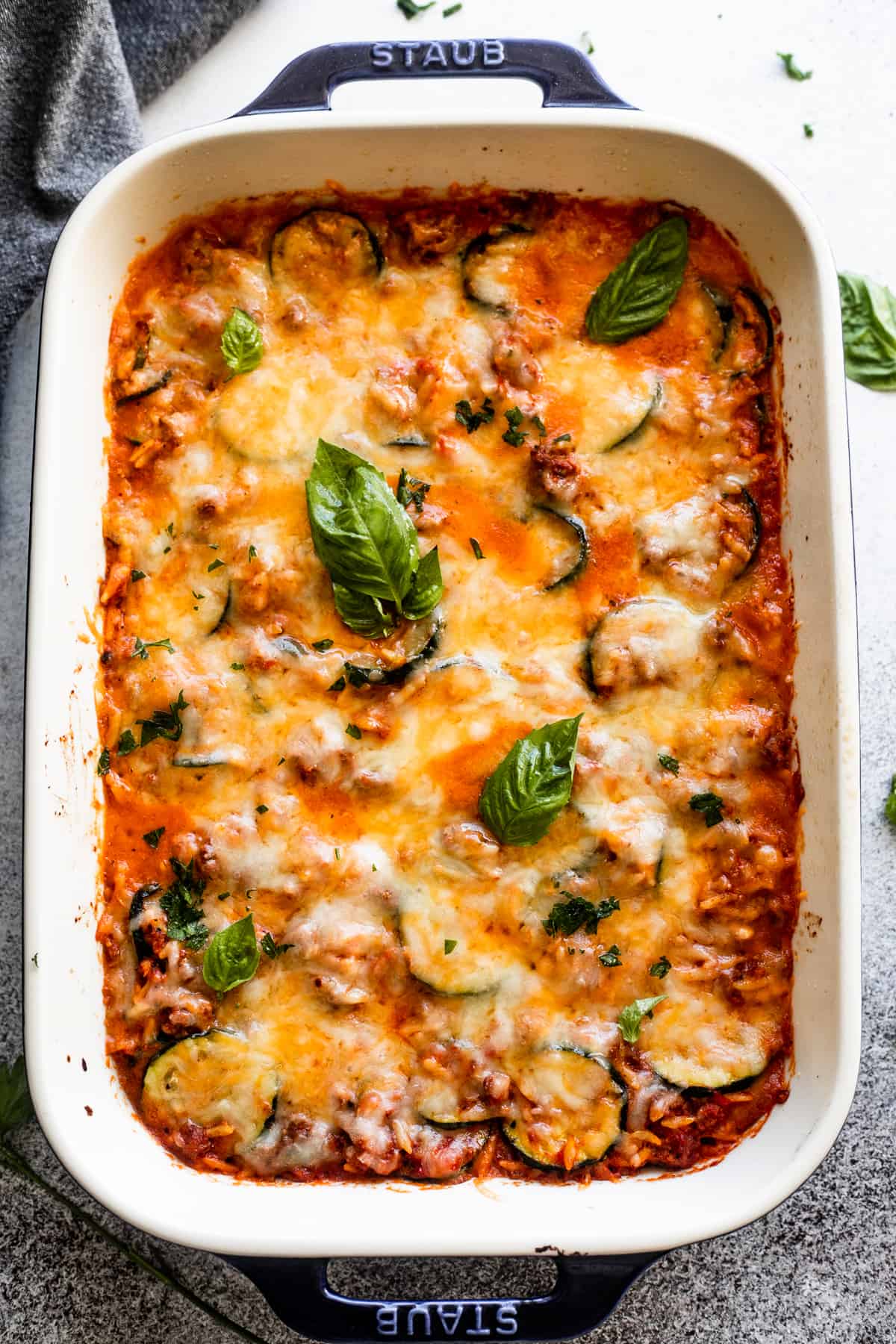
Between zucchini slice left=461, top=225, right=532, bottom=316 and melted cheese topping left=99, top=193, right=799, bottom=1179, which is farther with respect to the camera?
zucchini slice left=461, top=225, right=532, bottom=316

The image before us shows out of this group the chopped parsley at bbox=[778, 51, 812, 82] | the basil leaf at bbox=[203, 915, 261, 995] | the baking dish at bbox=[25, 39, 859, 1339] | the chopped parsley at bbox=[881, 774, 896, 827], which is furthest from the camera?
the chopped parsley at bbox=[778, 51, 812, 82]

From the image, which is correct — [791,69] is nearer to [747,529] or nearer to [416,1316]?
[747,529]

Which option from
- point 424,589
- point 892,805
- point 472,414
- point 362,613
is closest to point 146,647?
point 362,613

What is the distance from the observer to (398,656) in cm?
284

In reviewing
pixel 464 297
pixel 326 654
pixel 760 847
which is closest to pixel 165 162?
pixel 464 297

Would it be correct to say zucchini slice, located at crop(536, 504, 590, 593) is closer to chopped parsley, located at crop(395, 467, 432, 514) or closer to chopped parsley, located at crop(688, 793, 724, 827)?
chopped parsley, located at crop(395, 467, 432, 514)

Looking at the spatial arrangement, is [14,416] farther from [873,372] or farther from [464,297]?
[873,372]

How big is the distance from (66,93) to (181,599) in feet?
4.48

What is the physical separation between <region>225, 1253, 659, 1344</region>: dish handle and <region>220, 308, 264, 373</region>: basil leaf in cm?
201

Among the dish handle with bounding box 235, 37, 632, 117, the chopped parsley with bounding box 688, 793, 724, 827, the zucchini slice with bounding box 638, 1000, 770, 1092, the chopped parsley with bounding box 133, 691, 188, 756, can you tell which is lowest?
the zucchini slice with bounding box 638, 1000, 770, 1092

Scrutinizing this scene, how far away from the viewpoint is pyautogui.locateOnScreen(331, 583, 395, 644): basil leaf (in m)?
2.76

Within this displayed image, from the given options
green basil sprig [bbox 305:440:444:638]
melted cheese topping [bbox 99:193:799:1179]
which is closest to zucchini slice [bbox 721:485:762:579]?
melted cheese topping [bbox 99:193:799:1179]

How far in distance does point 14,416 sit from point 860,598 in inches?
92.2

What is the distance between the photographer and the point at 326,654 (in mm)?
2871
